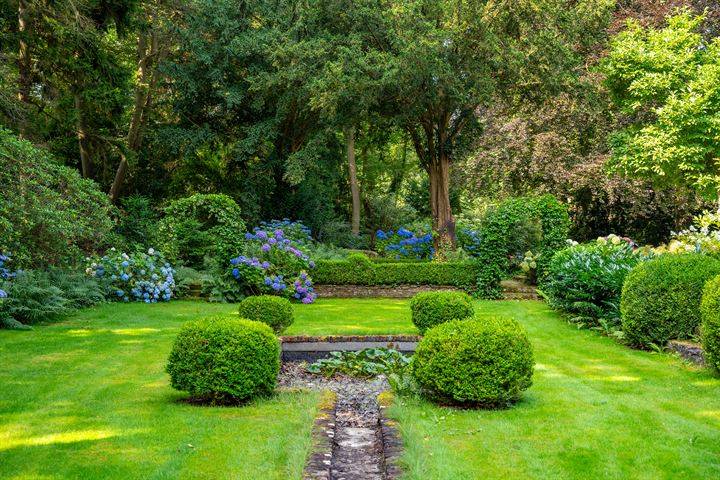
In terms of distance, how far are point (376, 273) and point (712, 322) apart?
1075cm

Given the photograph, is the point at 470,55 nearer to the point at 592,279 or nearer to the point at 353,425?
the point at 592,279

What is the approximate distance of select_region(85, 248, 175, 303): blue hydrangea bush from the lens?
14.8 m

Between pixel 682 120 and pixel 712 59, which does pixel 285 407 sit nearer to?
pixel 682 120

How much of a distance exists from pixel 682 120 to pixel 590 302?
5.75m

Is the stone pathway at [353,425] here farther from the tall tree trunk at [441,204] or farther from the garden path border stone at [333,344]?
the tall tree trunk at [441,204]

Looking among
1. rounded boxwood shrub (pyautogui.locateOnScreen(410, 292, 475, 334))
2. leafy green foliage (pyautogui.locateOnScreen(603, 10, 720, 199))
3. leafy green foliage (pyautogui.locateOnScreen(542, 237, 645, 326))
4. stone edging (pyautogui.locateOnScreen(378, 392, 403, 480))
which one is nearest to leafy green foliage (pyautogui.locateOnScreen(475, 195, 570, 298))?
leafy green foliage (pyautogui.locateOnScreen(542, 237, 645, 326))

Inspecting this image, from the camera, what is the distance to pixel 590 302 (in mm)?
12359

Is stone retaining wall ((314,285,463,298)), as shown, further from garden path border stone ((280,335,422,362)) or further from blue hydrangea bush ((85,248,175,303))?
→ garden path border stone ((280,335,422,362))

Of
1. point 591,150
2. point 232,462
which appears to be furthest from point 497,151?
point 232,462

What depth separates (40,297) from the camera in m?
11.6

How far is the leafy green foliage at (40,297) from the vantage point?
1103 centimetres

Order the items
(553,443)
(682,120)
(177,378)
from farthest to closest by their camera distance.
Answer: (682,120) < (177,378) < (553,443)

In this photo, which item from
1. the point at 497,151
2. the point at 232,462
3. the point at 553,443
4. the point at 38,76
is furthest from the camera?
the point at 497,151

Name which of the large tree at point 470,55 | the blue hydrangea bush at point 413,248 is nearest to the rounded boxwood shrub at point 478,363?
the large tree at point 470,55
